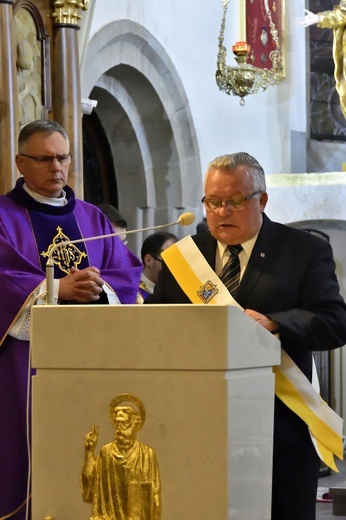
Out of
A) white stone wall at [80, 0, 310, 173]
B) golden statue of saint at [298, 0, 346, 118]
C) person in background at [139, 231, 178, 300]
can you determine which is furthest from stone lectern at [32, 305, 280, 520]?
golden statue of saint at [298, 0, 346, 118]

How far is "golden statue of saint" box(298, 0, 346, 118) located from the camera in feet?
39.3

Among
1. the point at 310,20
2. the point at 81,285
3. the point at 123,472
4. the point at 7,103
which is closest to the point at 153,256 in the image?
the point at 7,103

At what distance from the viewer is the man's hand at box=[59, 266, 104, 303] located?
4.52 m

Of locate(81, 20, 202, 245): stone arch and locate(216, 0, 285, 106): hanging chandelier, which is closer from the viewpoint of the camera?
locate(81, 20, 202, 245): stone arch

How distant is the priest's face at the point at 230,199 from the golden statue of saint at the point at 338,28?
8.42 meters

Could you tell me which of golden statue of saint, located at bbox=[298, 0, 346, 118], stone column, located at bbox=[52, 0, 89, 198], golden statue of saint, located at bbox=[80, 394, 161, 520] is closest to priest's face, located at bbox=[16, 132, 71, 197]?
golden statue of saint, located at bbox=[80, 394, 161, 520]

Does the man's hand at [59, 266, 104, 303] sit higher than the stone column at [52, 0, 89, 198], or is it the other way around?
the stone column at [52, 0, 89, 198]

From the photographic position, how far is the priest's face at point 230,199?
147 inches

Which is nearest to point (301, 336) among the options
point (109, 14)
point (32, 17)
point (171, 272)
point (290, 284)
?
point (290, 284)

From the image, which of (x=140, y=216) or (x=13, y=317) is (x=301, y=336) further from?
(x=140, y=216)

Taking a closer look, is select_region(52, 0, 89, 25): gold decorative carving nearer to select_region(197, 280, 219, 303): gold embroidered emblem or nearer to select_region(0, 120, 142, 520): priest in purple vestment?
select_region(0, 120, 142, 520): priest in purple vestment

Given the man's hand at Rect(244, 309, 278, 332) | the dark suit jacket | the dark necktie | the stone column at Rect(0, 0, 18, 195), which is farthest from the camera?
the stone column at Rect(0, 0, 18, 195)

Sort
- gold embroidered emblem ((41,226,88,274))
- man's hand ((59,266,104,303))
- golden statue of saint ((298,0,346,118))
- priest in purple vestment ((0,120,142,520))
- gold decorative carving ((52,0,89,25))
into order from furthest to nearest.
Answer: golden statue of saint ((298,0,346,118)) < gold decorative carving ((52,0,89,25)) < gold embroidered emblem ((41,226,88,274)) < priest in purple vestment ((0,120,142,520)) < man's hand ((59,266,104,303))

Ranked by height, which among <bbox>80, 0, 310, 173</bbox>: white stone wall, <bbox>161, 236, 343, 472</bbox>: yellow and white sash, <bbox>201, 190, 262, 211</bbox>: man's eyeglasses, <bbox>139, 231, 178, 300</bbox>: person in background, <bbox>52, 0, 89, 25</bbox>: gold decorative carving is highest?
<bbox>80, 0, 310, 173</bbox>: white stone wall
